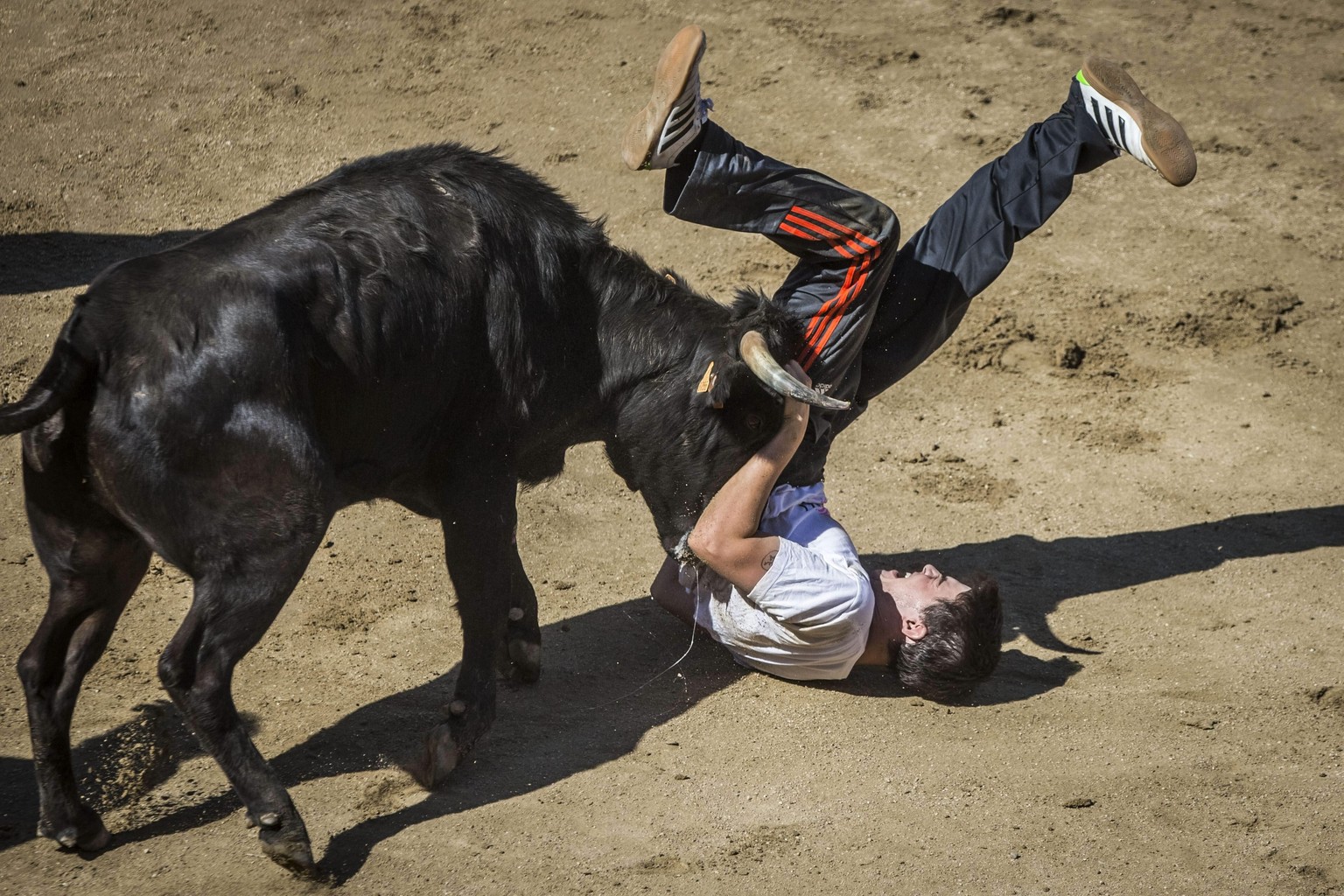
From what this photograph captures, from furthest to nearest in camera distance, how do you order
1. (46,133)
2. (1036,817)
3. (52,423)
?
(46,133) → (1036,817) → (52,423)

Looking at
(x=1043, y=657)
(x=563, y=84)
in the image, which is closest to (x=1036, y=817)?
(x=1043, y=657)

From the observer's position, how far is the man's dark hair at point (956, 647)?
456 cm

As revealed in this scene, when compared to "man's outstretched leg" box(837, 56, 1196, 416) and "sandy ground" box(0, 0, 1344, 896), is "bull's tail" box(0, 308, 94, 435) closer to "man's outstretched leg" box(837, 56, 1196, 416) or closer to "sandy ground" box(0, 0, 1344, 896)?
"sandy ground" box(0, 0, 1344, 896)

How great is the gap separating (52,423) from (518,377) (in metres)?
1.38

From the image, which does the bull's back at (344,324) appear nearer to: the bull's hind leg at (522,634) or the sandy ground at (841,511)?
the bull's hind leg at (522,634)

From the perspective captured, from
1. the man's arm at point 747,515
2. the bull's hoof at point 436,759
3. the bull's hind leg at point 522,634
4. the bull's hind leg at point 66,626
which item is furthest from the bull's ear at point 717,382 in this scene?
the bull's hind leg at point 66,626

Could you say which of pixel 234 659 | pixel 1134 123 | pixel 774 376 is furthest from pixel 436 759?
pixel 1134 123

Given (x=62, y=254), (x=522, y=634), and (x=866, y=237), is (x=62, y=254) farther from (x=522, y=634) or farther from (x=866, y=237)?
(x=866, y=237)

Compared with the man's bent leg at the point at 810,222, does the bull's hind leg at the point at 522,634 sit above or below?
below

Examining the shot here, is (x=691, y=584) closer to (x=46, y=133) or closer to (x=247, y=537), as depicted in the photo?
(x=247, y=537)

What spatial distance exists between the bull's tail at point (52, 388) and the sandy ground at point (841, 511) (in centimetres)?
133

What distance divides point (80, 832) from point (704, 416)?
233 cm

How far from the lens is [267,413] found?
11.4 ft

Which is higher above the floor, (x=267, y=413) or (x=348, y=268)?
(x=348, y=268)
